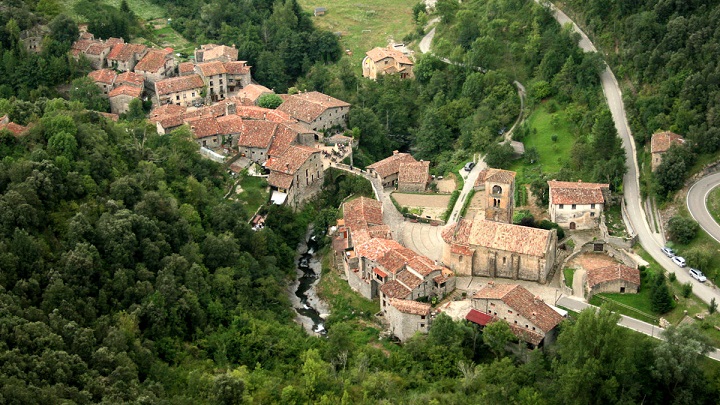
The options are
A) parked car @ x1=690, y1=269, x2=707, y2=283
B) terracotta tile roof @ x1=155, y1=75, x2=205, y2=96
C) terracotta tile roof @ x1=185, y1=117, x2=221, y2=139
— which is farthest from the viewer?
terracotta tile roof @ x1=155, y1=75, x2=205, y2=96

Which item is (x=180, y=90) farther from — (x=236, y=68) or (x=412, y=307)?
(x=412, y=307)

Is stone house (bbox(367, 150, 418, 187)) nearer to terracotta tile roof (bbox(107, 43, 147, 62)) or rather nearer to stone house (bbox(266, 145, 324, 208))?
stone house (bbox(266, 145, 324, 208))

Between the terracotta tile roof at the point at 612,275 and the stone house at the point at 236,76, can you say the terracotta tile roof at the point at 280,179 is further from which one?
the terracotta tile roof at the point at 612,275

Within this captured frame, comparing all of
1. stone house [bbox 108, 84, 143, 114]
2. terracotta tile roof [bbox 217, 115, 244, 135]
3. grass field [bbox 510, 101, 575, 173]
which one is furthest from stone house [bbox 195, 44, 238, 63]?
grass field [bbox 510, 101, 575, 173]

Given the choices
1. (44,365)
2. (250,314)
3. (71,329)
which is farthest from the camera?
(250,314)

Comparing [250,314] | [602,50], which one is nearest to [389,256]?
[250,314]

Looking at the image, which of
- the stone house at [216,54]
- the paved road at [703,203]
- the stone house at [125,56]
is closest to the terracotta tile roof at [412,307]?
the paved road at [703,203]

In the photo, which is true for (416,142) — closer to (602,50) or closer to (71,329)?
(602,50)
